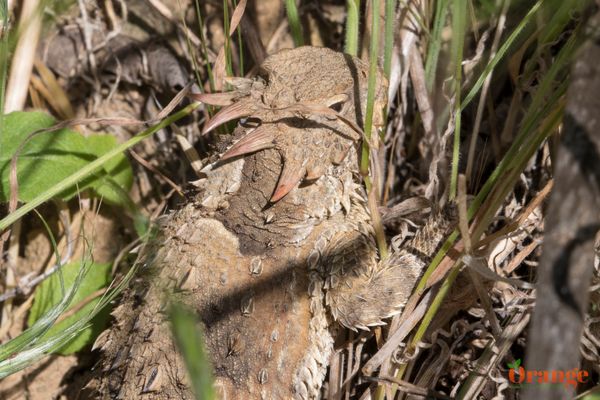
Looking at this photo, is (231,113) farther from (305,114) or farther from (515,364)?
(515,364)

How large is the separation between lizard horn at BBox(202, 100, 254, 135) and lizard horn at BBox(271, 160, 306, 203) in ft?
0.85

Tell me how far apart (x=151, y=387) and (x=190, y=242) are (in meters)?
0.57

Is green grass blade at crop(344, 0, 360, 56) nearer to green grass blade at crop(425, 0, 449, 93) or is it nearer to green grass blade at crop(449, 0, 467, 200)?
green grass blade at crop(425, 0, 449, 93)

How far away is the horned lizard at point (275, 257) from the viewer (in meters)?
2.39

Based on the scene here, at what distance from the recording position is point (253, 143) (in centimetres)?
242

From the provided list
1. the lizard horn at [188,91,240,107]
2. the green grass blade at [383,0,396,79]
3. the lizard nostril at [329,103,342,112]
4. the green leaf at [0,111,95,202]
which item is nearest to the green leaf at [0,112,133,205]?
the green leaf at [0,111,95,202]

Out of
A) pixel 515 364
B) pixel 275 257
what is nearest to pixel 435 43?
pixel 275 257

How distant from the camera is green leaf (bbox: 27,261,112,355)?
120 inches

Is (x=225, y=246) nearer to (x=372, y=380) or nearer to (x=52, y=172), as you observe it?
(x=372, y=380)

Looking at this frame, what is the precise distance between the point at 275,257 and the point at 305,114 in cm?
56

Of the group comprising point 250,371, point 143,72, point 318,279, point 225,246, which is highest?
point 143,72

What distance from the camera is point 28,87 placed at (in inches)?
132

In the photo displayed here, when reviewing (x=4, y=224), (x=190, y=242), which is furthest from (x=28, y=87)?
(x=190, y=242)

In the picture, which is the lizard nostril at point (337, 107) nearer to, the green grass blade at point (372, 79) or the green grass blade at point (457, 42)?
the green grass blade at point (372, 79)
